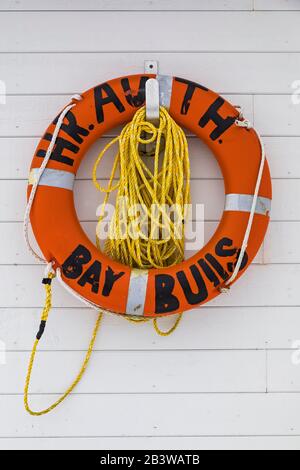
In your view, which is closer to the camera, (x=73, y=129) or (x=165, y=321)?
(x=73, y=129)

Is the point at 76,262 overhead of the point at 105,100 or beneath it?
beneath

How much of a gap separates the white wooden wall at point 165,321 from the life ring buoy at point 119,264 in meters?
0.11

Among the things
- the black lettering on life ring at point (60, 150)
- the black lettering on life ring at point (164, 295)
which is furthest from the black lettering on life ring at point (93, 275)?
the black lettering on life ring at point (60, 150)

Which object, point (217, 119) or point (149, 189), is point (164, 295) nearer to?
point (149, 189)

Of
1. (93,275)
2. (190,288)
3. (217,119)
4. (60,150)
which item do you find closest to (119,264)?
(93,275)

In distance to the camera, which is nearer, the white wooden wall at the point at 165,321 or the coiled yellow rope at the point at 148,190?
the coiled yellow rope at the point at 148,190

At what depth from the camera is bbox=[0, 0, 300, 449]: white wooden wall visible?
128cm

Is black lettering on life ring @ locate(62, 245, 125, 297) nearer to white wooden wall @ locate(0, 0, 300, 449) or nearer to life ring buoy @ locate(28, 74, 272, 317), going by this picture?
life ring buoy @ locate(28, 74, 272, 317)

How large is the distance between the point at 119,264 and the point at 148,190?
198 millimetres

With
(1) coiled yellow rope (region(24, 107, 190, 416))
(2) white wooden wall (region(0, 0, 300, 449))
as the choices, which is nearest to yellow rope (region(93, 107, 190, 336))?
(1) coiled yellow rope (region(24, 107, 190, 416))

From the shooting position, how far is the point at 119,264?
1.16 meters

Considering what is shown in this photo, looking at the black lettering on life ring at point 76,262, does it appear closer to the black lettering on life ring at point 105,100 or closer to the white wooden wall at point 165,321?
the white wooden wall at point 165,321

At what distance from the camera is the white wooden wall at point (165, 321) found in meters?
1.28

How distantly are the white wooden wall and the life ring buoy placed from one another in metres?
0.11
